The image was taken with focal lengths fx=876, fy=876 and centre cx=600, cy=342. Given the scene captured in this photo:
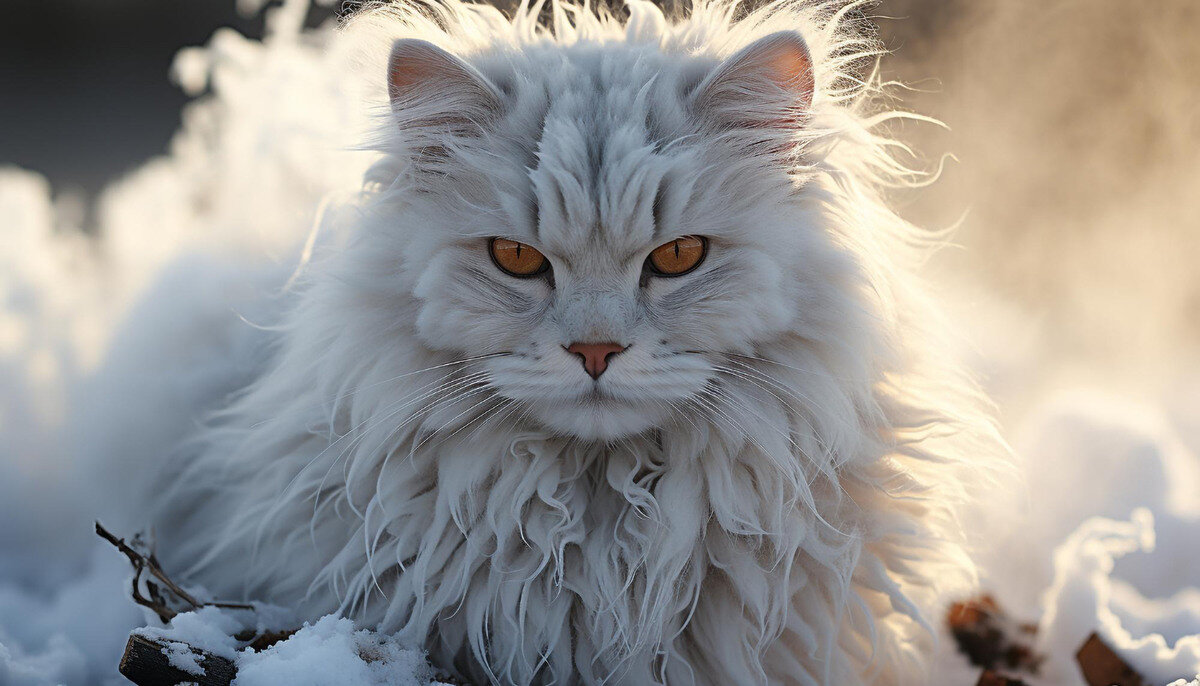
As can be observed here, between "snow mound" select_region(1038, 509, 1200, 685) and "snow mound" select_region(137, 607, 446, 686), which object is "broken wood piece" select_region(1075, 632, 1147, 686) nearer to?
"snow mound" select_region(1038, 509, 1200, 685)

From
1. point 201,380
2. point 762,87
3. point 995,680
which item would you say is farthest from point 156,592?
point 995,680

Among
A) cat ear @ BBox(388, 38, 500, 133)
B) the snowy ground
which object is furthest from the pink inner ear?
the snowy ground

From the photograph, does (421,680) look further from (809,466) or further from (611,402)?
(809,466)

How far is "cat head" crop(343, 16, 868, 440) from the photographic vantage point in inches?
41.2

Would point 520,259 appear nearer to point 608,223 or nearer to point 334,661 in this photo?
point 608,223

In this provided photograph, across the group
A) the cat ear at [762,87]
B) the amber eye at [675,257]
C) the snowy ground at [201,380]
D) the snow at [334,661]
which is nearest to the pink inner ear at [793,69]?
the cat ear at [762,87]

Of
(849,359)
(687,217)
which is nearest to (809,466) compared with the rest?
(849,359)

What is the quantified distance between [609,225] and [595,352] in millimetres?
151

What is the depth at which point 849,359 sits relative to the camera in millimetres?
1148

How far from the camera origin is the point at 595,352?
1031mm

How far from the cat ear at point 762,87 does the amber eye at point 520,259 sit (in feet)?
0.96

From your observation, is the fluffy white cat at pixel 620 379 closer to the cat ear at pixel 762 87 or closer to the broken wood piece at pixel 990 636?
the cat ear at pixel 762 87

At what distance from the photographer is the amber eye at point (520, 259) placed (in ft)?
3.57

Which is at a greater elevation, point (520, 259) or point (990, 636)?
point (520, 259)
